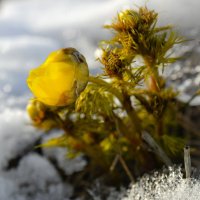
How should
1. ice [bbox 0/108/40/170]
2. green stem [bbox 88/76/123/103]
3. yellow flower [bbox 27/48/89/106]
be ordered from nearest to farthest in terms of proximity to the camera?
1. yellow flower [bbox 27/48/89/106]
2. green stem [bbox 88/76/123/103]
3. ice [bbox 0/108/40/170]

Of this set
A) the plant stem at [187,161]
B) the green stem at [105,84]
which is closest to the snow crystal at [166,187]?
the plant stem at [187,161]

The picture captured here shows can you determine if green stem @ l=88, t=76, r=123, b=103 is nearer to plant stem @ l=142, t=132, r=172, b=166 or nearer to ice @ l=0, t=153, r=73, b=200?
plant stem @ l=142, t=132, r=172, b=166

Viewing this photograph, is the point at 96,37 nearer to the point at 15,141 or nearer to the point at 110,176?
the point at 15,141

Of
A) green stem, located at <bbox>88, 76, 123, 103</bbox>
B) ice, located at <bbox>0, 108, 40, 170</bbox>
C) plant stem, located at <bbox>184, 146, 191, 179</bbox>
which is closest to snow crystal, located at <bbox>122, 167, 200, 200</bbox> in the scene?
plant stem, located at <bbox>184, 146, 191, 179</bbox>

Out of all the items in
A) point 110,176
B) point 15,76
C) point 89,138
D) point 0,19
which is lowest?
point 110,176

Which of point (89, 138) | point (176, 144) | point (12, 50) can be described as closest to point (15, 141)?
point (89, 138)

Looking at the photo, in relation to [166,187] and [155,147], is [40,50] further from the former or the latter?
[166,187]
